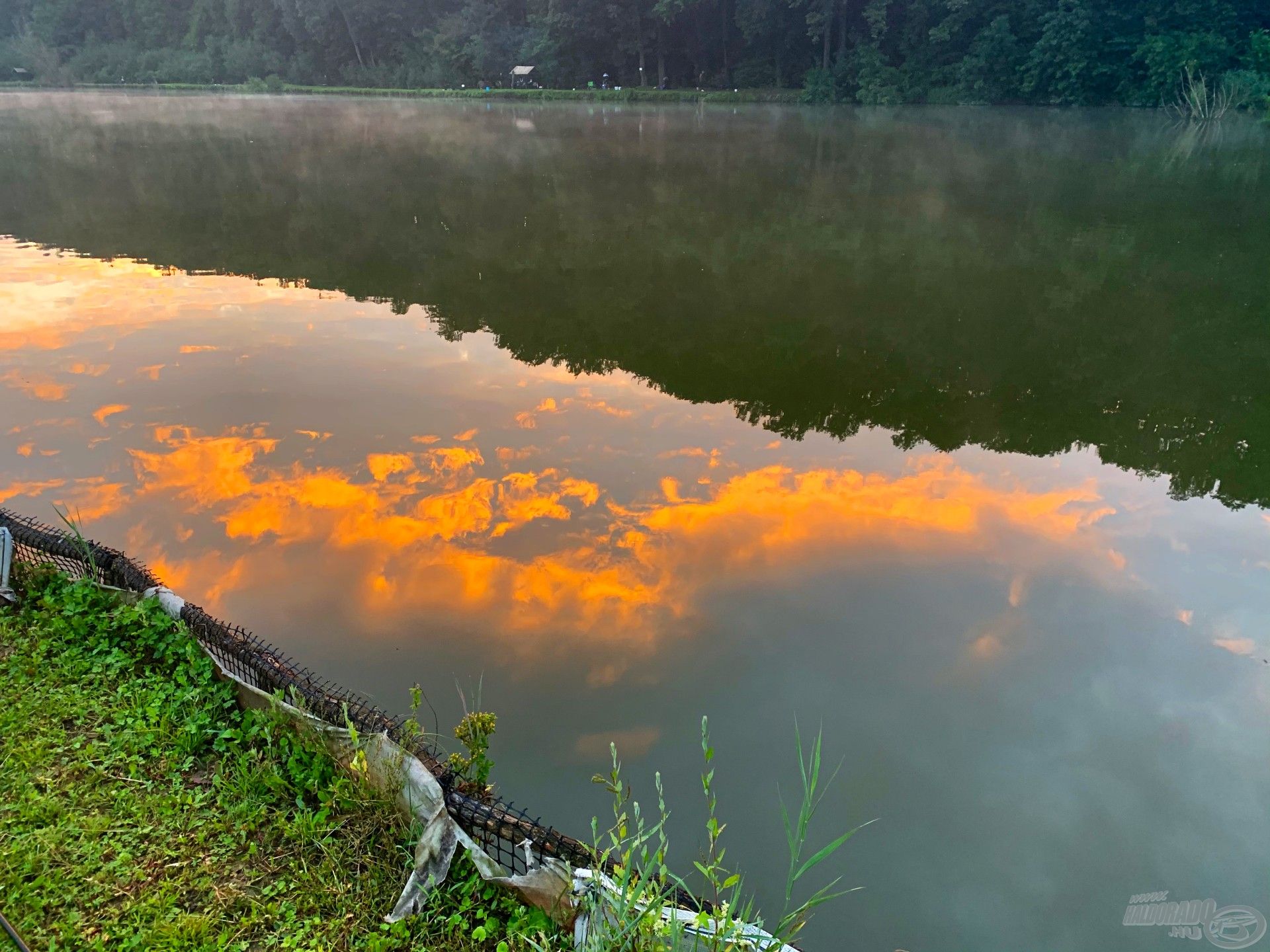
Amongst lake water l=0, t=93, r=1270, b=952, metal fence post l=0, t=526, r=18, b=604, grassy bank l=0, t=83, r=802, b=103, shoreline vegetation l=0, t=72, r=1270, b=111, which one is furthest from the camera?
grassy bank l=0, t=83, r=802, b=103

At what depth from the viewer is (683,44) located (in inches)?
1519

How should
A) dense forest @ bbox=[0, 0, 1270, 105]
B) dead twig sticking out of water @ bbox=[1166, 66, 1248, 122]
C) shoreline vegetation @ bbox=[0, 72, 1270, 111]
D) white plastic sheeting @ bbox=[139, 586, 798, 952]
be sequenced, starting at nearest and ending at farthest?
white plastic sheeting @ bbox=[139, 586, 798, 952]
dead twig sticking out of water @ bbox=[1166, 66, 1248, 122]
shoreline vegetation @ bbox=[0, 72, 1270, 111]
dense forest @ bbox=[0, 0, 1270, 105]

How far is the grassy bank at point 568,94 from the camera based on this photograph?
3406 cm

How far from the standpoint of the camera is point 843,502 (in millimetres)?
4523

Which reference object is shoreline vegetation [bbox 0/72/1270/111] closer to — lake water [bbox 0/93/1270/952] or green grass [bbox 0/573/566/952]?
lake water [bbox 0/93/1270/952]

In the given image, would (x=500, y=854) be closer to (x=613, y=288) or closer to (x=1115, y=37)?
(x=613, y=288)

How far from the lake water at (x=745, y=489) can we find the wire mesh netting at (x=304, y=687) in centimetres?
37

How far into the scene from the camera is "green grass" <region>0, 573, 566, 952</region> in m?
2.06

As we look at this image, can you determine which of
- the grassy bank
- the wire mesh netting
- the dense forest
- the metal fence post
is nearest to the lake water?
the wire mesh netting

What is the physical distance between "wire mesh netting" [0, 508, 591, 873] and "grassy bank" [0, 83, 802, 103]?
33.0m

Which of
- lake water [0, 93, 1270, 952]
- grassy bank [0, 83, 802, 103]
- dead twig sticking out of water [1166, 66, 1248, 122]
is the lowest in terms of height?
lake water [0, 93, 1270, 952]

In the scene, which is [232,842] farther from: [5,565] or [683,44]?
[683,44]

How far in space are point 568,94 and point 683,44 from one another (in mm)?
6640

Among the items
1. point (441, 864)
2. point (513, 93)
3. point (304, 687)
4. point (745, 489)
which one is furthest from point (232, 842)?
point (513, 93)
